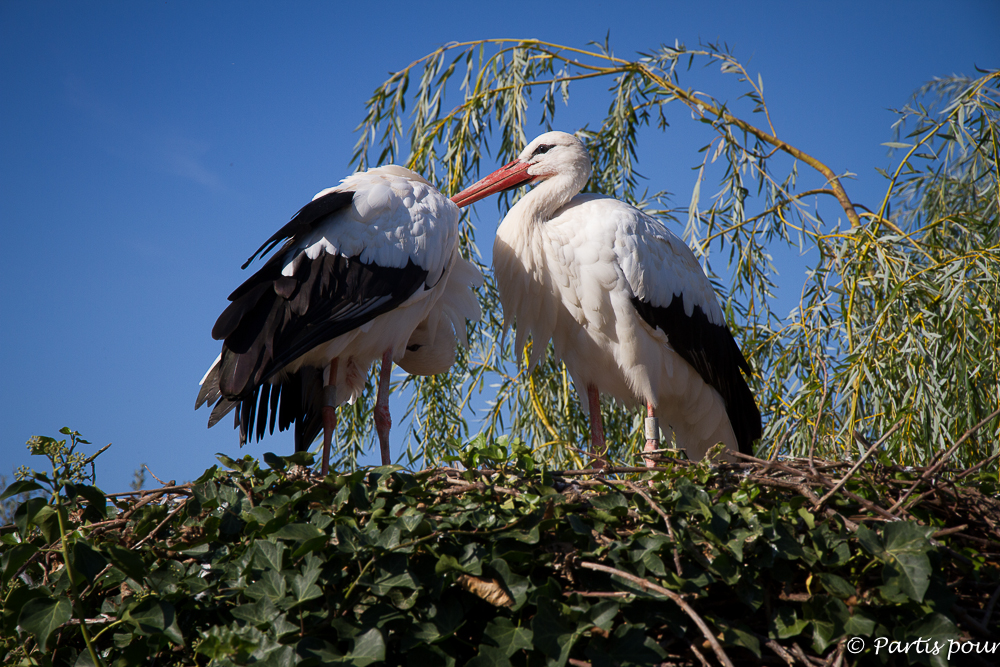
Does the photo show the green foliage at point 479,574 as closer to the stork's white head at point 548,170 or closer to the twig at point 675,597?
the twig at point 675,597

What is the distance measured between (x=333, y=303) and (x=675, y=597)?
2.04m

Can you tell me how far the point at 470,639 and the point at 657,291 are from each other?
2.23 meters

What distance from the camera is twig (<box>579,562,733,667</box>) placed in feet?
4.22

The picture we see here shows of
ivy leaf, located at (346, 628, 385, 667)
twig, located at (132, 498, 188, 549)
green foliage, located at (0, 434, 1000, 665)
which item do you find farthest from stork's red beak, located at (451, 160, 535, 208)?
ivy leaf, located at (346, 628, 385, 667)

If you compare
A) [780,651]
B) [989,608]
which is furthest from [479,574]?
[989,608]

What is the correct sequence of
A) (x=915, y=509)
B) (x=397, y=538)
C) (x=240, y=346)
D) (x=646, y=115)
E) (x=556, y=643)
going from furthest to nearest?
(x=646, y=115) → (x=240, y=346) → (x=915, y=509) → (x=397, y=538) → (x=556, y=643)

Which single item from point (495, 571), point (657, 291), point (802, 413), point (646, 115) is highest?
point (646, 115)

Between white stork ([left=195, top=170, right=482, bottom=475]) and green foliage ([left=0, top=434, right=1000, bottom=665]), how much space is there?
1.24 m

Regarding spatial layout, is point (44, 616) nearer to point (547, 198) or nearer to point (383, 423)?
point (383, 423)

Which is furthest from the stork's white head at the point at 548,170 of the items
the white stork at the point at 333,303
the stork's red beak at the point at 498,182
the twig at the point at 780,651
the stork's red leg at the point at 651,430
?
the twig at the point at 780,651

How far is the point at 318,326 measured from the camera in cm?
297

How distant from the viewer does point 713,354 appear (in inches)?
146

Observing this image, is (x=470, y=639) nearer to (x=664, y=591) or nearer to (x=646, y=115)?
(x=664, y=591)

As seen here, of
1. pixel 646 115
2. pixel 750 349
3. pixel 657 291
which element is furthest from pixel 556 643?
pixel 646 115
